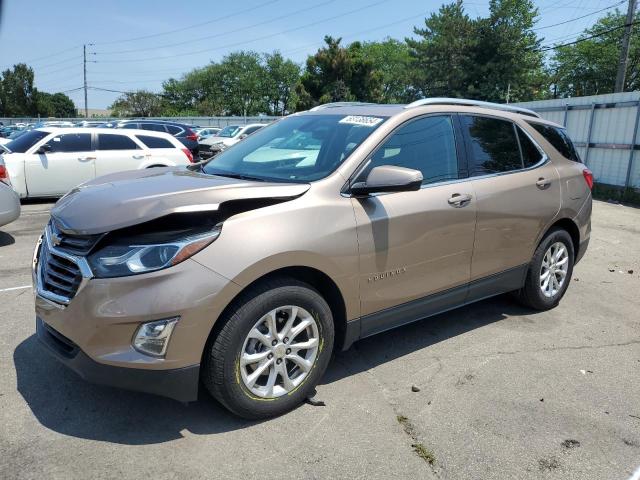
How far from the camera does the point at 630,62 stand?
48.5 m

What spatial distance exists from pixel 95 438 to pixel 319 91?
4743 cm

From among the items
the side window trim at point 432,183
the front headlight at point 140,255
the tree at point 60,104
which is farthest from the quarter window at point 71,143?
the tree at point 60,104

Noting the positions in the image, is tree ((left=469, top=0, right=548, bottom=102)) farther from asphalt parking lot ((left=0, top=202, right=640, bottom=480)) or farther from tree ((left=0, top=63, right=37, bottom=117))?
tree ((left=0, top=63, right=37, bottom=117))

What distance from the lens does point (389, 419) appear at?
319cm

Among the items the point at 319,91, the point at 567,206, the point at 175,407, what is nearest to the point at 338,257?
the point at 175,407

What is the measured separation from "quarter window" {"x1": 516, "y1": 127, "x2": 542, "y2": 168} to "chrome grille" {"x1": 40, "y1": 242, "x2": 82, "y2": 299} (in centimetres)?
370

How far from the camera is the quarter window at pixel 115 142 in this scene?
11672 mm

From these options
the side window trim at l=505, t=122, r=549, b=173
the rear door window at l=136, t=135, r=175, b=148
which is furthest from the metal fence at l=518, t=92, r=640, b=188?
the rear door window at l=136, t=135, r=175, b=148

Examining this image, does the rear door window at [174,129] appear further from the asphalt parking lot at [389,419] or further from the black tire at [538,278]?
the black tire at [538,278]

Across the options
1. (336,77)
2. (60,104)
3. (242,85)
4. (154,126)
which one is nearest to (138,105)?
(242,85)

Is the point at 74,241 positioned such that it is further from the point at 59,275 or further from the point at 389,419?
the point at 389,419

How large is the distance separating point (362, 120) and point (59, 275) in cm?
222

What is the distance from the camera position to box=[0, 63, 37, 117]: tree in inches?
2731

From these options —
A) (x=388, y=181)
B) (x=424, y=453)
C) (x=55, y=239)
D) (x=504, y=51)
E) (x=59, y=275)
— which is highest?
(x=504, y=51)
